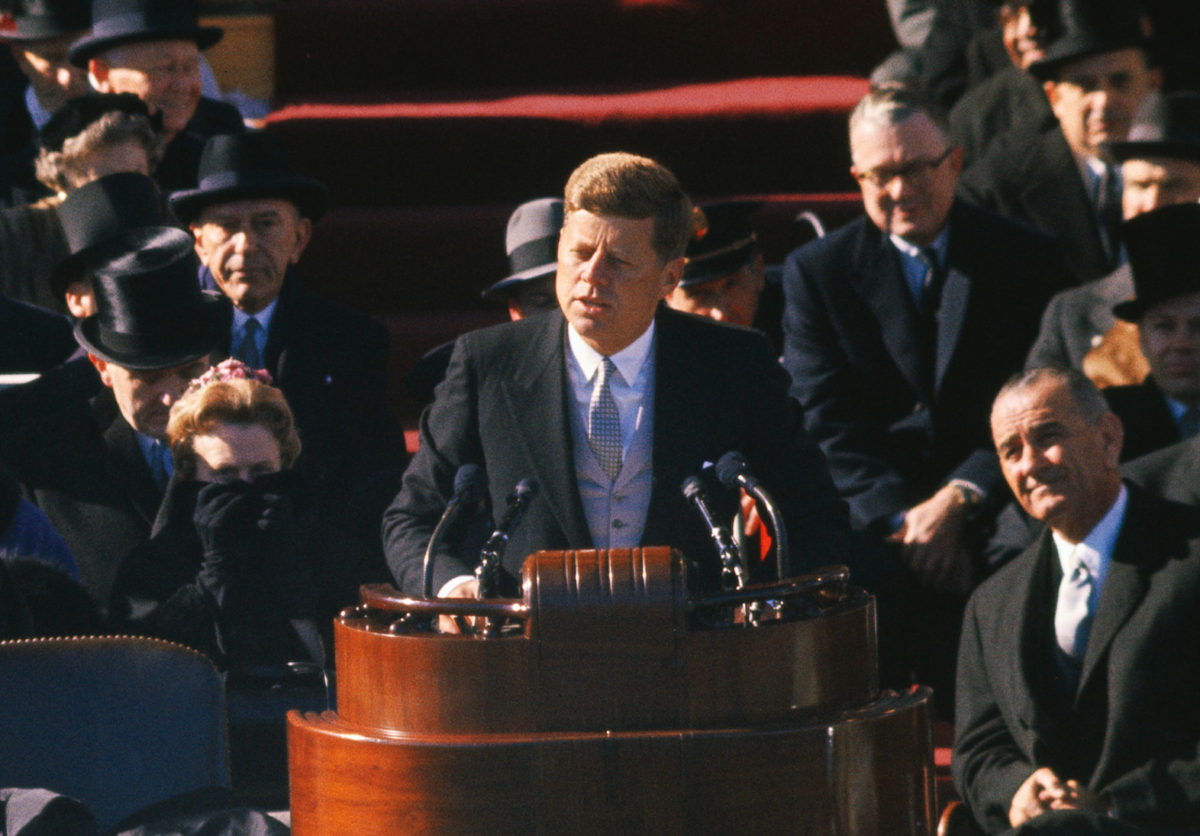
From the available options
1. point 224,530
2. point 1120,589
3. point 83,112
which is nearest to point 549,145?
point 83,112

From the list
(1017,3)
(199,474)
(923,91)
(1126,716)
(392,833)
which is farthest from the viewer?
(1017,3)

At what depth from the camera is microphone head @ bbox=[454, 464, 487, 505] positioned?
2365 mm

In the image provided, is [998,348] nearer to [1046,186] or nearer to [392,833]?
[1046,186]

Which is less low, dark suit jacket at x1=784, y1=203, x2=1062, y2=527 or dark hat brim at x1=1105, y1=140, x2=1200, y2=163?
dark hat brim at x1=1105, y1=140, x2=1200, y2=163

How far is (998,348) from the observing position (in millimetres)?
4410

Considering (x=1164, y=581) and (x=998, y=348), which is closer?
(x=1164, y=581)

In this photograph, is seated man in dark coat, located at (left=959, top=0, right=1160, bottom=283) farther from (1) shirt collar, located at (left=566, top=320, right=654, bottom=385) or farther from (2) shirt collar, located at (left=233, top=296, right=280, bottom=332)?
(1) shirt collar, located at (left=566, top=320, right=654, bottom=385)

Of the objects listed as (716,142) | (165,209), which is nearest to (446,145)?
(716,142)

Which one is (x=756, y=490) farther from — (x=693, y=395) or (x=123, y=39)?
(x=123, y=39)

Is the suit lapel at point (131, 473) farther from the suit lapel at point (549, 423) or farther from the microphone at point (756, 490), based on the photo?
the microphone at point (756, 490)

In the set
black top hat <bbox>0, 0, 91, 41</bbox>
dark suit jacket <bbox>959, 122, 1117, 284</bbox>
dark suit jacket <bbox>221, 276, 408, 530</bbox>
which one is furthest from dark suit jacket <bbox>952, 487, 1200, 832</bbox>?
black top hat <bbox>0, 0, 91, 41</bbox>

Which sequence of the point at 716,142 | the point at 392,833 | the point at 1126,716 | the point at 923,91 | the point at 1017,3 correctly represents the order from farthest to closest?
the point at 716,142
the point at 1017,3
the point at 923,91
the point at 1126,716
the point at 392,833

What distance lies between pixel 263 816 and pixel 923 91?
8.57 ft

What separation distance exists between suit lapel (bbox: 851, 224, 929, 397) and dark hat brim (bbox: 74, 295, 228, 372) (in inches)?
62.0
